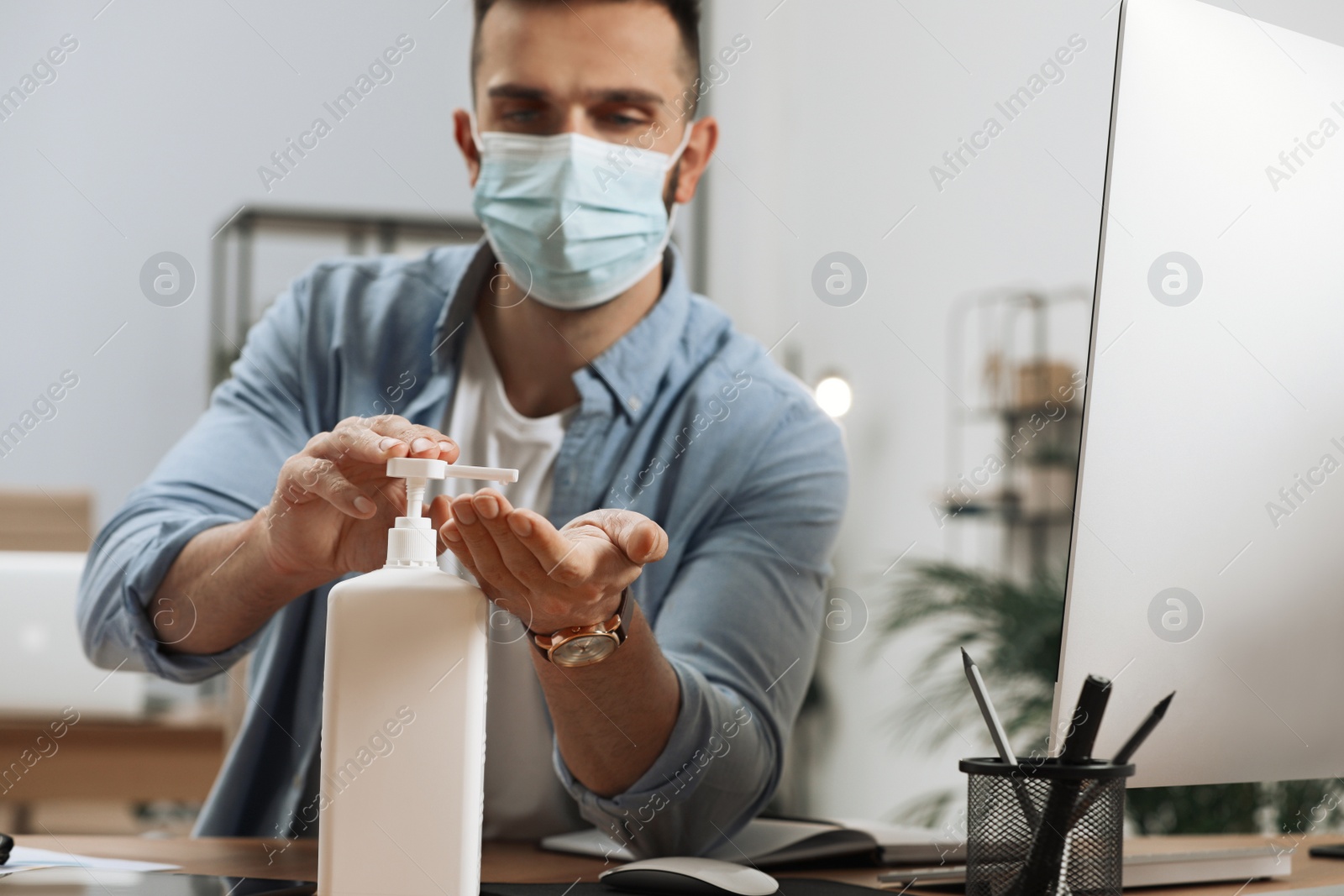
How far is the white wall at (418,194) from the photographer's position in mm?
2424

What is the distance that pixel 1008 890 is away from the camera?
1.86 feet

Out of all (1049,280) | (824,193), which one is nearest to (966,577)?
(1049,280)

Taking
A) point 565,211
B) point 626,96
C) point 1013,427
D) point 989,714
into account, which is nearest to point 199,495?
point 565,211

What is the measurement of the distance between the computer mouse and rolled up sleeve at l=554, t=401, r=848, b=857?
113mm

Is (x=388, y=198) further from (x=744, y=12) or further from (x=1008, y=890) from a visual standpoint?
(x=1008, y=890)

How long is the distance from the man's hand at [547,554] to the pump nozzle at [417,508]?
14 mm

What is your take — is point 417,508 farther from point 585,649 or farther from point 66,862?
point 66,862

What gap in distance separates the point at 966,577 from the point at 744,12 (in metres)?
1.82

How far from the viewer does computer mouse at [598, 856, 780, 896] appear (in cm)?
60

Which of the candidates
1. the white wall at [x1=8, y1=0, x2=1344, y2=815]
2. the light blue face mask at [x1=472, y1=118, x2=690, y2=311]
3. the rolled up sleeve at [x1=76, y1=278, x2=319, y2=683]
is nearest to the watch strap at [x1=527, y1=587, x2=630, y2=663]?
the rolled up sleeve at [x1=76, y1=278, x2=319, y2=683]

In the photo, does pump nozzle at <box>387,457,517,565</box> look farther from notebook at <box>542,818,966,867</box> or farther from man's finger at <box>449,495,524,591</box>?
notebook at <box>542,818,966,867</box>

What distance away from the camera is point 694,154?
1176mm

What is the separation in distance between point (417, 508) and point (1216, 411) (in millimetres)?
431

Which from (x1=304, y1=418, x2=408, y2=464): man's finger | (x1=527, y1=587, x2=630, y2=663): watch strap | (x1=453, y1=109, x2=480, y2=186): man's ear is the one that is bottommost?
(x1=527, y1=587, x2=630, y2=663): watch strap
